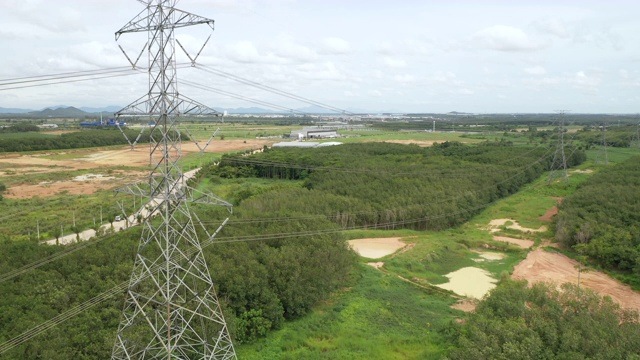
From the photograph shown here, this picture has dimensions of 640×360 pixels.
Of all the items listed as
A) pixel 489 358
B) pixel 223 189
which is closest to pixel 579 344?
pixel 489 358

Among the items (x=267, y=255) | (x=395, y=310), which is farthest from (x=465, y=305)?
(x=267, y=255)

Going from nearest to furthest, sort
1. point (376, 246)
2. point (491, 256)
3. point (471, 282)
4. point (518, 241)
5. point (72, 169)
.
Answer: point (471, 282) → point (491, 256) → point (376, 246) → point (518, 241) → point (72, 169)

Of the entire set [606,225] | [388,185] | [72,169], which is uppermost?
[388,185]

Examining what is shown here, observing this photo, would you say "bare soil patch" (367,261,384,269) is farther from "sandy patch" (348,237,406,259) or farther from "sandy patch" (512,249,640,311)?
"sandy patch" (512,249,640,311)

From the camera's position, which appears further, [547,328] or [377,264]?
[377,264]

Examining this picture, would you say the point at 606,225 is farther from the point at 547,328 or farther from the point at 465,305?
the point at 547,328

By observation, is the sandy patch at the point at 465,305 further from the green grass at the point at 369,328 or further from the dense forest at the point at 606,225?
the dense forest at the point at 606,225

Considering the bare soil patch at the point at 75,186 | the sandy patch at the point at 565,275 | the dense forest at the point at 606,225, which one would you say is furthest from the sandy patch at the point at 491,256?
the bare soil patch at the point at 75,186
